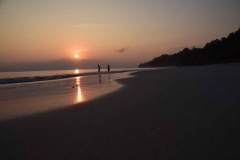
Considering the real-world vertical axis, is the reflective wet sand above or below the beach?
below

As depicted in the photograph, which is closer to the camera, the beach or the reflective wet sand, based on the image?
the beach

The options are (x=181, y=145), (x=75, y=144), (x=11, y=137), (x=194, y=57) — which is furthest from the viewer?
(x=194, y=57)

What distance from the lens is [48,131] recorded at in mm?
3957

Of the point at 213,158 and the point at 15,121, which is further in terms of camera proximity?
the point at 15,121

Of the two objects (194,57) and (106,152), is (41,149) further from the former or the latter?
Result: (194,57)

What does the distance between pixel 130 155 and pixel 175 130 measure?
1255 millimetres

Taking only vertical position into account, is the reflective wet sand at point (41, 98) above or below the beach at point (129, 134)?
below

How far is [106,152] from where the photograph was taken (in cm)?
294

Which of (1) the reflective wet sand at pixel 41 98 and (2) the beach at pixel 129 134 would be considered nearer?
(2) the beach at pixel 129 134

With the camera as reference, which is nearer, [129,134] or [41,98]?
[129,134]

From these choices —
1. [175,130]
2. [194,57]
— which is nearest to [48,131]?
[175,130]

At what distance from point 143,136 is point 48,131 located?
203 centimetres

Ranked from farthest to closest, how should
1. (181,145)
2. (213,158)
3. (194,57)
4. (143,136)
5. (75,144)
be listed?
(194,57) → (143,136) → (75,144) → (181,145) → (213,158)

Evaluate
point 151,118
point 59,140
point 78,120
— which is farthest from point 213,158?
point 78,120
